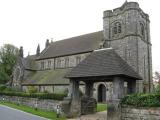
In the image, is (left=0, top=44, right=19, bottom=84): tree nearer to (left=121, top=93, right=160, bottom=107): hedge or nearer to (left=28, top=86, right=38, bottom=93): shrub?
(left=28, top=86, right=38, bottom=93): shrub

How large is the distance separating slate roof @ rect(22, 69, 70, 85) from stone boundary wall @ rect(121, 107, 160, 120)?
2070 cm

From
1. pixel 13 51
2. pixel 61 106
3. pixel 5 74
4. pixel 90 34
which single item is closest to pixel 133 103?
pixel 61 106

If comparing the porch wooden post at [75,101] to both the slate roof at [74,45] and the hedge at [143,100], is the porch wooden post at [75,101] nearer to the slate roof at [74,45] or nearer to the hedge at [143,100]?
the hedge at [143,100]

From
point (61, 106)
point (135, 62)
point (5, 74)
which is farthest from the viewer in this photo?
point (5, 74)

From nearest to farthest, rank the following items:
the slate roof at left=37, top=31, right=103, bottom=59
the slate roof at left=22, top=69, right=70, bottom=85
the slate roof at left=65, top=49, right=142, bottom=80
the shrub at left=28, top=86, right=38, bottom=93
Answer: the slate roof at left=65, top=49, right=142, bottom=80, the slate roof at left=22, top=69, right=70, bottom=85, the slate roof at left=37, top=31, right=103, bottom=59, the shrub at left=28, top=86, right=38, bottom=93

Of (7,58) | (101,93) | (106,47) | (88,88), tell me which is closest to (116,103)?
(88,88)

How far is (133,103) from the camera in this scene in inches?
665

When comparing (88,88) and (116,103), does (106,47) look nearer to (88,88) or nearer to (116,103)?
(88,88)

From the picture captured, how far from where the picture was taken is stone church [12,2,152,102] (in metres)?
35.4

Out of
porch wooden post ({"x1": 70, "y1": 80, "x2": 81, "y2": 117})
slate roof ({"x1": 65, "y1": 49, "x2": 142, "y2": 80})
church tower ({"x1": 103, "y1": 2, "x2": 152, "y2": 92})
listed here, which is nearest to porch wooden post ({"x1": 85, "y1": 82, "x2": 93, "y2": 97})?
porch wooden post ({"x1": 70, "y1": 80, "x2": 81, "y2": 117})

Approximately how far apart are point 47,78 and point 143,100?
2863 centimetres

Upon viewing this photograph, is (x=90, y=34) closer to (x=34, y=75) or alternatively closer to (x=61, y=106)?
(x=34, y=75)

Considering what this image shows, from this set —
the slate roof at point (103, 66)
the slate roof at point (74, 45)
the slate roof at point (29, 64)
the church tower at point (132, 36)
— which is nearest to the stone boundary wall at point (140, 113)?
the slate roof at point (103, 66)

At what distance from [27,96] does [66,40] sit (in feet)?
68.9
